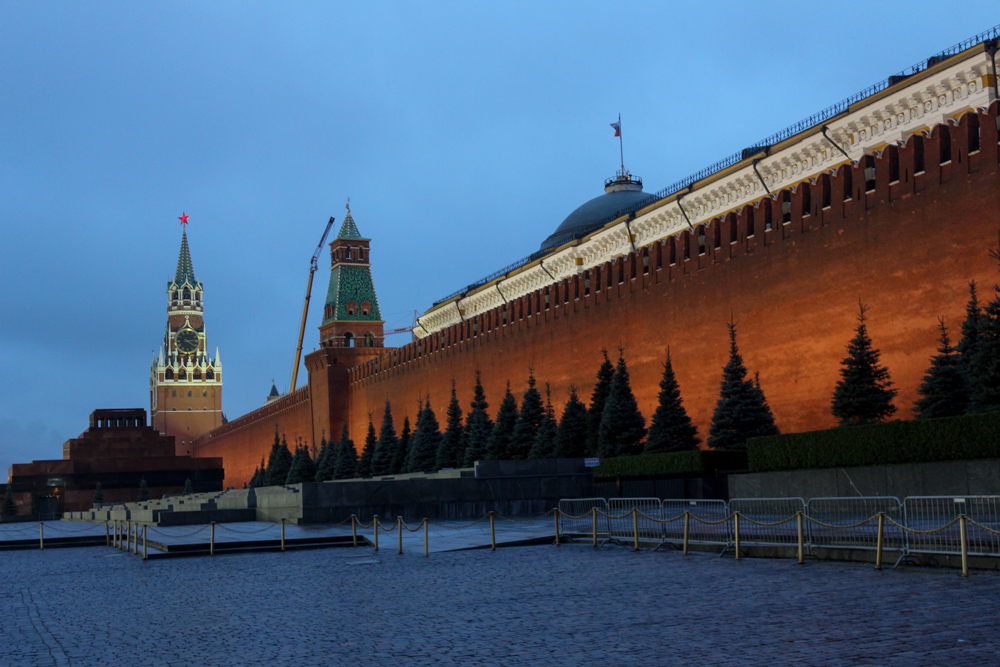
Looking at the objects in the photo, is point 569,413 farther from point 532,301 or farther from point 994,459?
point 994,459

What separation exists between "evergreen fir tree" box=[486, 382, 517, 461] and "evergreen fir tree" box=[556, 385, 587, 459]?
2.32m

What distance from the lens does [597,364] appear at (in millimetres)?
26172

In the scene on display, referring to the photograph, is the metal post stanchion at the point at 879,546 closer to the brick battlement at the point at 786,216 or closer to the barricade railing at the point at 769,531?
the barricade railing at the point at 769,531

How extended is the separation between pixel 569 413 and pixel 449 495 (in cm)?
573

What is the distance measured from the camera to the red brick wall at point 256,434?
4894cm

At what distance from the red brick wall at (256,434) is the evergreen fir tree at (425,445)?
1606cm

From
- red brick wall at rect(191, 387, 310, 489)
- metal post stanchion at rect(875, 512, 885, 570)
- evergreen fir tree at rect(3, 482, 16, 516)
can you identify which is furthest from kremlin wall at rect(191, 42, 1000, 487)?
evergreen fir tree at rect(3, 482, 16, 516)

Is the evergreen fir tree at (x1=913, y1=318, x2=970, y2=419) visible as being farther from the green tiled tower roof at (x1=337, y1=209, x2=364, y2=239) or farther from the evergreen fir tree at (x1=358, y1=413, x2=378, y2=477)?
the green tiled tower roof at (x1=337, y1=209, x2=364, y2=239)

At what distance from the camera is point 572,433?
22969 mm

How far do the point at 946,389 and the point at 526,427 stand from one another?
11899 millimetres

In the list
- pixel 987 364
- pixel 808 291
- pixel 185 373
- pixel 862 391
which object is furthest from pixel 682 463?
pixel 185 373

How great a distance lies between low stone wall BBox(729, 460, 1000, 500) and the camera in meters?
11.8

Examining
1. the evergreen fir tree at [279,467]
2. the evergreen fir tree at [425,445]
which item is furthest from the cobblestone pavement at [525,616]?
the evergreen fir tree at [279,467]

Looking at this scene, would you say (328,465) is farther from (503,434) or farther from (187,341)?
(187,341)
